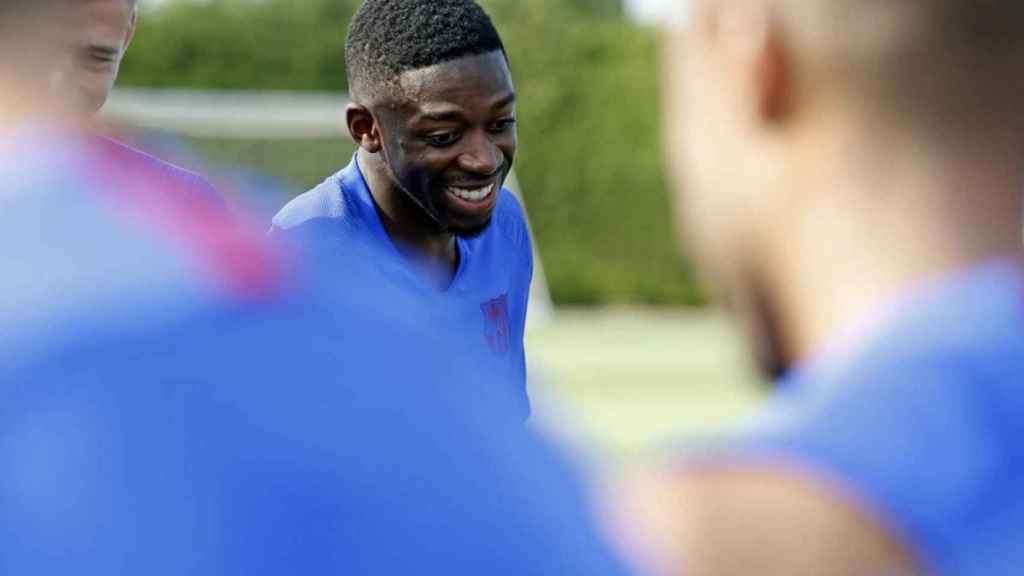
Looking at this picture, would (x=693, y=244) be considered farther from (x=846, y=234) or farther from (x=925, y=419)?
(x=925, y=419)

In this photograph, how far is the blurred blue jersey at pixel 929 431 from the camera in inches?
41.8

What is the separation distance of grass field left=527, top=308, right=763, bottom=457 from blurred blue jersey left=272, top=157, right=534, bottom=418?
4.13 meters

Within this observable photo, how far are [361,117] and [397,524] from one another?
138 inches

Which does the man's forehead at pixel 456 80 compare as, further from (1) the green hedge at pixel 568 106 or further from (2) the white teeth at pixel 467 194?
(1) the green hedge at pixel 568 106

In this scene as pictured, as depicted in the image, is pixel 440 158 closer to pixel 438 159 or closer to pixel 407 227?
pixel 438 159

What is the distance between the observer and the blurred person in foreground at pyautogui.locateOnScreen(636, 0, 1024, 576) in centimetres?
106

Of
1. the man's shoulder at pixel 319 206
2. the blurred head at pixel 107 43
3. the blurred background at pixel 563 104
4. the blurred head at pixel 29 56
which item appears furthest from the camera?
the blurred background at pixel 563 104

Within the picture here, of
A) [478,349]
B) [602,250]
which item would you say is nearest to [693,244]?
[478,349]

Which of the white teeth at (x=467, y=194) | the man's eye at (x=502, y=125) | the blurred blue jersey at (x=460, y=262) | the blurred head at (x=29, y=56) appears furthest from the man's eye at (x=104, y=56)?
the blurred head at (x=29, y=56)

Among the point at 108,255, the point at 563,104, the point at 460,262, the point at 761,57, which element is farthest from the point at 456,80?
the point at 563,104

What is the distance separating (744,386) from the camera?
13945mm

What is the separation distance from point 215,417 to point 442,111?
11.0 feet

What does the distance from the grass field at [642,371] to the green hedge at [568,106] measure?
0.58 m

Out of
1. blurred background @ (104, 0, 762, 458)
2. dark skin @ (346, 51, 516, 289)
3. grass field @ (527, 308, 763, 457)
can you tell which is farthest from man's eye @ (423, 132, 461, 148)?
blurred background @ (104, 0, 762, 458)
